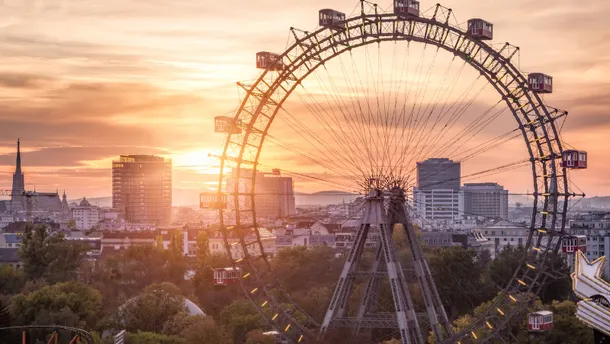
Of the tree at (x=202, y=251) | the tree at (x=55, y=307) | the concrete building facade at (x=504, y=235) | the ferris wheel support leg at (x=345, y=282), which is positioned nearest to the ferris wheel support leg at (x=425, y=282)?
the ferris wheel support leg at (x=345, y=282)

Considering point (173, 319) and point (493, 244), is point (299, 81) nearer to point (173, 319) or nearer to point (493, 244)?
point (173, 319)

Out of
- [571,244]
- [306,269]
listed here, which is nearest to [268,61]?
[571,244]

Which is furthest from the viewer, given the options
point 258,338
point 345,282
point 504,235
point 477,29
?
point 504,235

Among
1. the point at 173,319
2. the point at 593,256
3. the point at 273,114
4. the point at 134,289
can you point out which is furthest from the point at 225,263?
the point at 593,256

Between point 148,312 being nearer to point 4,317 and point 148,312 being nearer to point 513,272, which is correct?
point 4,317

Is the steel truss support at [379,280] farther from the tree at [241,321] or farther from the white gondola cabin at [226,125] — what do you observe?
the tree at [241,321]
